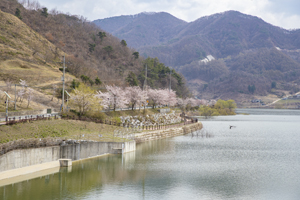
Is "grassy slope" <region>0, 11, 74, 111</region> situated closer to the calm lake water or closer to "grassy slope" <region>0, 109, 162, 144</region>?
"grassy slope" <region>0, 109, 162, 144</region>

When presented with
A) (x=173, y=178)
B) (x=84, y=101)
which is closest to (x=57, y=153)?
(x=173, y=178)

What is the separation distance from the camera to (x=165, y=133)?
56.1 metres

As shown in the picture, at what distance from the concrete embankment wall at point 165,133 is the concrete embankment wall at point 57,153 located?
829 cm

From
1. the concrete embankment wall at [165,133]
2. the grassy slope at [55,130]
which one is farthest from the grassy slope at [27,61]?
the concrete embankment wall at [165,133]

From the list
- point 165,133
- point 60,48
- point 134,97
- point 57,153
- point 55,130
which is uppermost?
point 60,48

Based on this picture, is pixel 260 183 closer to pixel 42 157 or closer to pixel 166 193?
pixel 166 193

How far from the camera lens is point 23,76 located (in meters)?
71.7

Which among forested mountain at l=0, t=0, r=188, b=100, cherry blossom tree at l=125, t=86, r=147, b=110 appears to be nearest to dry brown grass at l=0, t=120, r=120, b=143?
cherry blossom tree at l=125, t=86, r=147, b=110

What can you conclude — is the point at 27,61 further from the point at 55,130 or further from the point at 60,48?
the point at 55,130

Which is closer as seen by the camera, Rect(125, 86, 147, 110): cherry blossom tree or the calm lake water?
the calm lake water

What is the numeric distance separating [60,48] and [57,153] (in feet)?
317

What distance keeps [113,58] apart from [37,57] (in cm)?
4856

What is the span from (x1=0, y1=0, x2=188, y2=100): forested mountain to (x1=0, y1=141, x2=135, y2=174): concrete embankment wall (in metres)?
37.5

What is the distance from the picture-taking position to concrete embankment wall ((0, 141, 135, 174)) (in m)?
23.0
